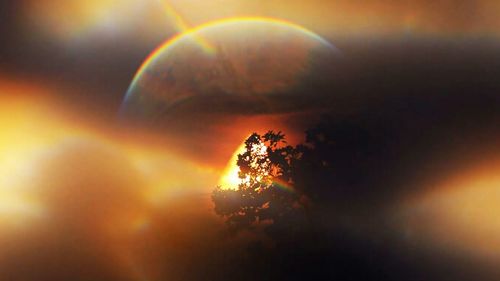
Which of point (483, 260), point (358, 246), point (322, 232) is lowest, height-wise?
point (483, 260)

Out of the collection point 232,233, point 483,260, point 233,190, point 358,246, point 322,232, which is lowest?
point 483,260

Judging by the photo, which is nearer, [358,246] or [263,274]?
[358,246]

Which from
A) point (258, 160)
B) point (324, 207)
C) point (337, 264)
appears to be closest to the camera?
point (337, 264)

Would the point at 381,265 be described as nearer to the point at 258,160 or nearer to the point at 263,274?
the point at 263,274

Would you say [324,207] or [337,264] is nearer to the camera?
[337,264]

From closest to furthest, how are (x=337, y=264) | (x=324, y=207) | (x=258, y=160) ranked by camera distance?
(x=337, y=264)
(x=324, y=207)
(x=258, y=160)

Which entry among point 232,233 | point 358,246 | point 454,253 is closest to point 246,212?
point 232,233

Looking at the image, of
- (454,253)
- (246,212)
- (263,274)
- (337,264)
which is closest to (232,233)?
(246,212)

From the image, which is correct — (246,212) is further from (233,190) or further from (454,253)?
(454,253)

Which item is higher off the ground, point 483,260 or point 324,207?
point 324,207
